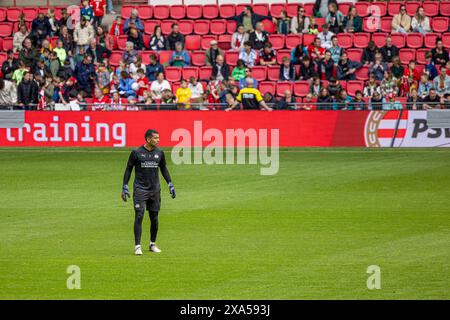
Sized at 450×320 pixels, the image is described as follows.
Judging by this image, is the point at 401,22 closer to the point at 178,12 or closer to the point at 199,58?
the point at 199,58

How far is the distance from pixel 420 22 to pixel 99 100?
12051 millimetres

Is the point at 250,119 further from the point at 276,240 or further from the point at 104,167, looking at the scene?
the point at 276,240

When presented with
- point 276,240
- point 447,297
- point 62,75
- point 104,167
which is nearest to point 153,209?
point 276,240

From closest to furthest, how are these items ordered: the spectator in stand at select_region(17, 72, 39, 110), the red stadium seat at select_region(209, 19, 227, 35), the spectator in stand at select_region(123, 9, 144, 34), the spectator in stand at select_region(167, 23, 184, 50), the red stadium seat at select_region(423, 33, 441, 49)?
the spectator in stand at select_region(17, 72, 39, 110)
the red stadium seat at select_region(423, 33, 441, 49)
the spectator in stand at select_region(167, 23, 184, 50)
the spectator in stand at select_region(123, 9, 144, 34)
the red stadium seat at select_region(209, 19, 227, 35)

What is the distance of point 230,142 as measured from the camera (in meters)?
33.8

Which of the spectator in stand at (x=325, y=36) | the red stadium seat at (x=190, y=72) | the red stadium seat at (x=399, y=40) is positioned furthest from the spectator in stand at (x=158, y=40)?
the red stadium seat at (x=399, y=40)

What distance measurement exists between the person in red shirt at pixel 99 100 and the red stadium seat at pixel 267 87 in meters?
5.41

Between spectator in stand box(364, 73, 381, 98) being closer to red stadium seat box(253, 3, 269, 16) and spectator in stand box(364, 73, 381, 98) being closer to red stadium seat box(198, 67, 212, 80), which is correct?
red stadium seat box(198, 67, 212, 80)

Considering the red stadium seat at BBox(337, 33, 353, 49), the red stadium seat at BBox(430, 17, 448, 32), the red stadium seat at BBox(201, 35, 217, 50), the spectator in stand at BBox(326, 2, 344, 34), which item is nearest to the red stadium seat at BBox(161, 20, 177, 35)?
the red stadium seat at BBox(201, 35, 217, 50)

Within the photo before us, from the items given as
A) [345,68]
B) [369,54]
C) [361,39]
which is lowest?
[345,68]

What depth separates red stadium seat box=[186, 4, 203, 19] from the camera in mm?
41031

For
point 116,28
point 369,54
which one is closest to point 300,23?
point 369,54

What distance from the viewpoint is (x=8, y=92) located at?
36.4 metres

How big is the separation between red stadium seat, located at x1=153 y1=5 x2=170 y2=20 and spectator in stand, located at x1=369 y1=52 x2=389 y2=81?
8955mm
